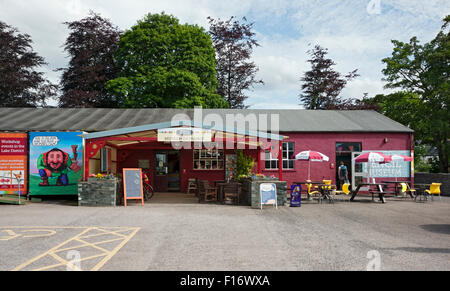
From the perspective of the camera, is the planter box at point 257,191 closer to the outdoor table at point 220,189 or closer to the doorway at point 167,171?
the outdoor table at point 220,189

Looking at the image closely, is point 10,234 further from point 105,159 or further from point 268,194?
point 105,159

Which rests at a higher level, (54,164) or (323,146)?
(323,146)

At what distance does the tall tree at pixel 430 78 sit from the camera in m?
19.8

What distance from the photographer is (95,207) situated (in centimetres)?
1112

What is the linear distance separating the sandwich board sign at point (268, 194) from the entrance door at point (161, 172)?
7.49 metres

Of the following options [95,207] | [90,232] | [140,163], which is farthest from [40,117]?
[90,232]

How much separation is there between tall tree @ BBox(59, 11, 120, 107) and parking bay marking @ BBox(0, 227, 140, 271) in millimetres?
19755

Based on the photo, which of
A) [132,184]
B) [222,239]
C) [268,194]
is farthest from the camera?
[132,184]

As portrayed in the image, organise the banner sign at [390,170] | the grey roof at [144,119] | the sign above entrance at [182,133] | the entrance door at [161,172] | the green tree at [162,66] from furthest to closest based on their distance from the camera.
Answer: the green tree at [162,66], the entrance door at [161,172], the banner sign at [390,170], the grey roof at [144,119], the sign above entrance at [182,133]

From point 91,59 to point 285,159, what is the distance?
18382mm

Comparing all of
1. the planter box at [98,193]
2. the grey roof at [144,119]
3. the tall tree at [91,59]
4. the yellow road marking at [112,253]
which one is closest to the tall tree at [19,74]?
the tall tree at [91,59]

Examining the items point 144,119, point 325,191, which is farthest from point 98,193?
point 325,191

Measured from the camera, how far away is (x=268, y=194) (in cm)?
1109

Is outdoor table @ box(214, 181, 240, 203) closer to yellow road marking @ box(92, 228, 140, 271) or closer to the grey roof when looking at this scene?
the grey roof
